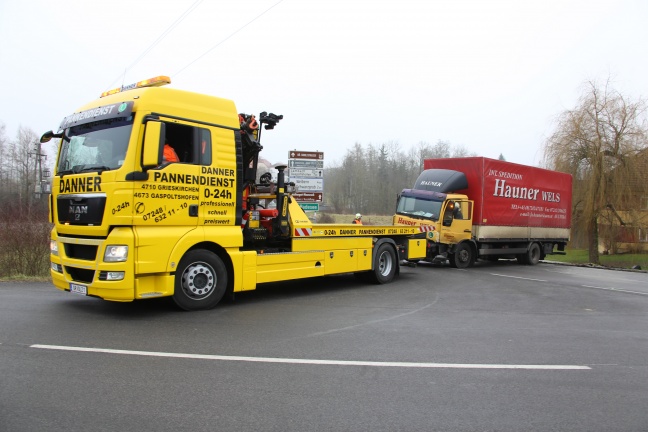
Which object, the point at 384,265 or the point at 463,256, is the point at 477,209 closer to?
the point at 463,256

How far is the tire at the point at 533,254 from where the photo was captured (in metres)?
19.3

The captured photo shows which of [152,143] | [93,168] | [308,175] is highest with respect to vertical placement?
[308,175]

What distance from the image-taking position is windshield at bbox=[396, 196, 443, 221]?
1581 centimetres

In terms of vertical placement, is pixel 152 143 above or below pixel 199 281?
above

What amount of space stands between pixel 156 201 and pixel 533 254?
17.1 metres

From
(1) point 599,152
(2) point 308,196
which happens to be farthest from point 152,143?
(1) point 599,152

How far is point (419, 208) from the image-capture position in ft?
53.7

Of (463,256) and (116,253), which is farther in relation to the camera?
(463,256)

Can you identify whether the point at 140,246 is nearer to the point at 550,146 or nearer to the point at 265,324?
the point at 265,324

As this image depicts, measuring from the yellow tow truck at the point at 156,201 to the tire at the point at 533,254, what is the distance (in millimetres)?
13893

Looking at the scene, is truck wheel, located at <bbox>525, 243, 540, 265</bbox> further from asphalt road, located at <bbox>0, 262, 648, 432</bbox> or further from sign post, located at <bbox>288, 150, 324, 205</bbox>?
asphalt road, located at <bbox>0, 262, 648, 432</bbox>

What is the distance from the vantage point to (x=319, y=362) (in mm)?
5059

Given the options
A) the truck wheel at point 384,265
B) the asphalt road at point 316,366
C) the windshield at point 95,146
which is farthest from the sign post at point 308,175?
the windshield at point 95,146

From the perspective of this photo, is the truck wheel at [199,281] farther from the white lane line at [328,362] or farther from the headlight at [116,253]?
the white lane line at [328,362]
